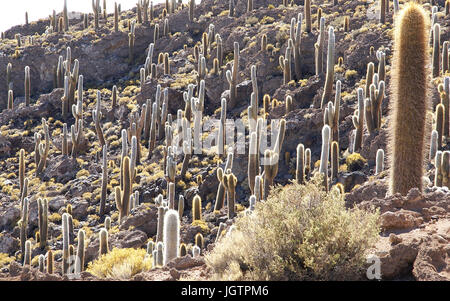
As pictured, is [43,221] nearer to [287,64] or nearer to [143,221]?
[143,221]

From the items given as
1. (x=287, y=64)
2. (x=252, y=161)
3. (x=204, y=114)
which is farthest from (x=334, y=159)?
(x=204, y=114)

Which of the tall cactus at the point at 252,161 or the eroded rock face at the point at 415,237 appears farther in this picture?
the tall cactus at the point at 252,161

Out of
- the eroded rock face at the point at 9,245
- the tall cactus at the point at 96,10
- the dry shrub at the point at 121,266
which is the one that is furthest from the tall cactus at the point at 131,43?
the dry shrub at the point at 121,266

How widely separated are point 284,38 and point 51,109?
16085mm

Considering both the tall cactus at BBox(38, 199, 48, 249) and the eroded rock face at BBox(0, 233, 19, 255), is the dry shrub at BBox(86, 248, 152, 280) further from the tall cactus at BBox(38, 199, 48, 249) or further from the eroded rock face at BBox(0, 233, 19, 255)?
the eroded rock face at BBox(0, 233, 19, 255)

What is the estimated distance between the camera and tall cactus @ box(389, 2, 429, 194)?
10.4 m

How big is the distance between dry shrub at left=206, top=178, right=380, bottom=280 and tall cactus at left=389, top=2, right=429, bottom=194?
3249 mm

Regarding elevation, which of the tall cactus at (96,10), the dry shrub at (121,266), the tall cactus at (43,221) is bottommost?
the tall cactus at (43,221)

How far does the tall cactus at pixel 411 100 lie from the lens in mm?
10367

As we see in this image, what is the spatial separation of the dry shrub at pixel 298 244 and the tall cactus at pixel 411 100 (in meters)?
3.25

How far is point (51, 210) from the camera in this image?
27.4 m

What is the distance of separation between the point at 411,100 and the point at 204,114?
2302 centimetres

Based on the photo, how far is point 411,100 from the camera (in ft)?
34.0

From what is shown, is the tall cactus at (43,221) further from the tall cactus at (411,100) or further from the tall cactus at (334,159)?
the tall cactus at (411,100)
